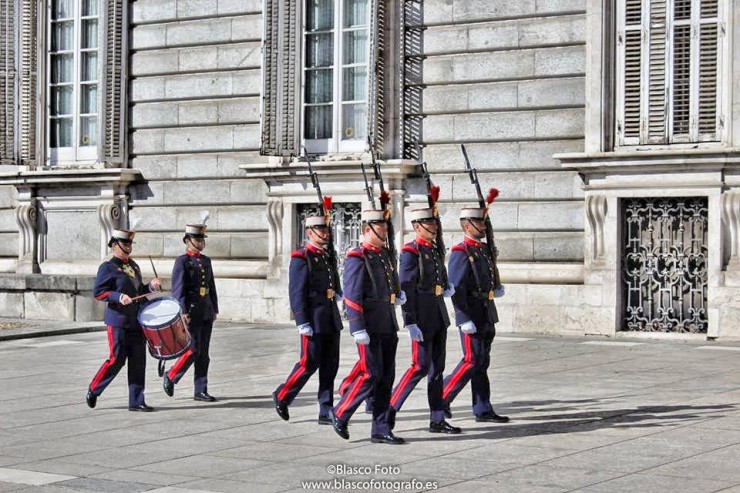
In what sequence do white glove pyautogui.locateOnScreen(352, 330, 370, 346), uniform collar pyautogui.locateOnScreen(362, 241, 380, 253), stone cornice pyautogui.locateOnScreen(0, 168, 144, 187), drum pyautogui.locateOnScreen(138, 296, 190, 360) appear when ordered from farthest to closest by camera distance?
stone cornice pyautogui.locateOnScreen(0, 168, 144, 187), drum pyautogui.locateOnScreen(138, 296, 190, 360), uniform collar pyautogui.locateOnScreen(362, 241, 380, 253), white glove pyautogui.locateOnScreen(352, 330, 370, 346)

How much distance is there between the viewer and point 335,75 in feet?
73.7

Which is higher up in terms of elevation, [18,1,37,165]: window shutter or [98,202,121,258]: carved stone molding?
[18,1,37,165]: window shutter

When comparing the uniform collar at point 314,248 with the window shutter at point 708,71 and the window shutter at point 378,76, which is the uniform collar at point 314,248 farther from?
the window shutter at point 378,76

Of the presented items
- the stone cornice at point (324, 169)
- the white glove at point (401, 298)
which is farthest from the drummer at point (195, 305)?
the stone cornice at point (324, 169)

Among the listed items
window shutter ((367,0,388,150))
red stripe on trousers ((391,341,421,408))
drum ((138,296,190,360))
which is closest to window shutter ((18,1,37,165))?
window shutter ((367,0,388,150))

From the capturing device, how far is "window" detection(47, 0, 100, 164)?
24.9m

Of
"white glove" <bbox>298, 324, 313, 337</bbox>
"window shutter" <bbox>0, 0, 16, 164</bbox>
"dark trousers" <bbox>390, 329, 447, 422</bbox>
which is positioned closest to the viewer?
"dark trousers" <bbox>390, 329, 447, 422</bbox>

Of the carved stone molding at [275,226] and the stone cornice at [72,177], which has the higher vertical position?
the stone cornice at [72,177]

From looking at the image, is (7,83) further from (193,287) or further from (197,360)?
(197,360)

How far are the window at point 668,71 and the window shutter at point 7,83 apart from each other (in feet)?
35.6

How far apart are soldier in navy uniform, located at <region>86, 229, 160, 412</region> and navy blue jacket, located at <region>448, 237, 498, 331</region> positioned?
2.75 metres

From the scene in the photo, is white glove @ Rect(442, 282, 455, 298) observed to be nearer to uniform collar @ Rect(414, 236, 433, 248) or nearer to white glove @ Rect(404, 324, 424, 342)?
uniform collar @ Rect(414, 236, 433, 248)

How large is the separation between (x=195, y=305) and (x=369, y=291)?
11.1 ft

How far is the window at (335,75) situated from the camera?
2225 cm
